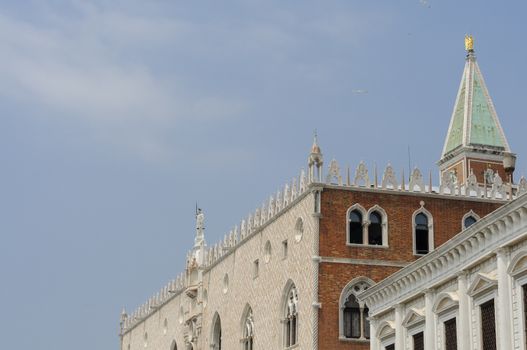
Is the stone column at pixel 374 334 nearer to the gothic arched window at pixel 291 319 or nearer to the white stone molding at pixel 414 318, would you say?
the white stone molding at pixel 414 318

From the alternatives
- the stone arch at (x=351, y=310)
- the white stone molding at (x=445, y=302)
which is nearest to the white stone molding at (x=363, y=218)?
the stone arch at (x=351, y=310)

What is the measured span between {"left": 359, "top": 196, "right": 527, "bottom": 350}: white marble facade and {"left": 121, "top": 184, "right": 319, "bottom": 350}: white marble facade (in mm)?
8505

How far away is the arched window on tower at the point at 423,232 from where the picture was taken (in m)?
40.4

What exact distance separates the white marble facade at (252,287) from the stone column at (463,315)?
12884mm

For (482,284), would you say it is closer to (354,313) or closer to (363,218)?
(354,313)

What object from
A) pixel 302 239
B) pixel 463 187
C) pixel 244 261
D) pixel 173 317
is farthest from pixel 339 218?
pixel 173 317

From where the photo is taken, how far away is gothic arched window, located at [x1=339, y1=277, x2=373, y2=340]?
128 feet

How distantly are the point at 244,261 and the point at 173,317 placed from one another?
13.9 meters

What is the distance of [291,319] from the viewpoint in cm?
4122

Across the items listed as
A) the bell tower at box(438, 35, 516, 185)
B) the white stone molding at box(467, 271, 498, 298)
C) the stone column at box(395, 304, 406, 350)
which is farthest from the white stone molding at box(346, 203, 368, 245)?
the bell tower at box(438, 35, 516, 185)

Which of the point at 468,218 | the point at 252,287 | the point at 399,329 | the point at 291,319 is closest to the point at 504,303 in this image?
the point at 399,329

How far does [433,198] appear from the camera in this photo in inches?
1607

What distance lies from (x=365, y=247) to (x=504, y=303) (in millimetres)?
15949

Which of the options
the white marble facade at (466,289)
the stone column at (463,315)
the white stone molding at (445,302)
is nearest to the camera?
the white marble facade at (466,289)
